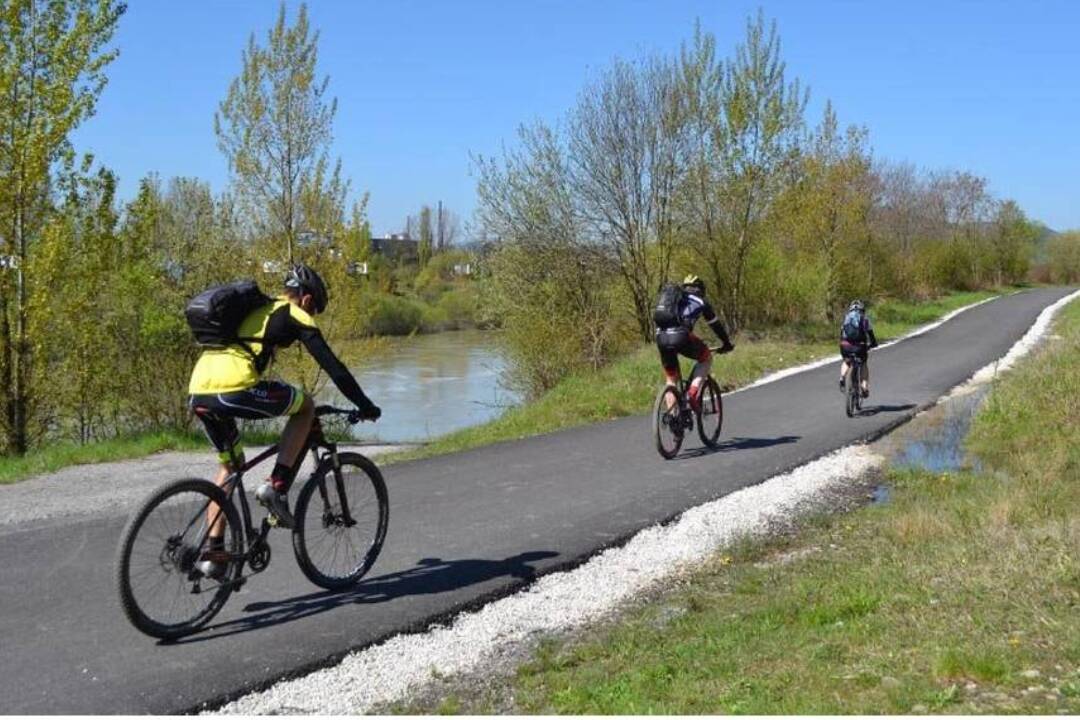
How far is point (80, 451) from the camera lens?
1227 cm

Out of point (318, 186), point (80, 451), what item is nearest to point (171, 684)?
point (80, 451)

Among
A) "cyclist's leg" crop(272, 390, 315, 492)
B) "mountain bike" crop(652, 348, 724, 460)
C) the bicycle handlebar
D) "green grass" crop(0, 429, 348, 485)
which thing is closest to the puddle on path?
"mountain bike" crop(652, 348, 724, 460)

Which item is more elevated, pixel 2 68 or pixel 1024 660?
pixel 2 68

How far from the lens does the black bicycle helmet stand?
→ 5.41 m

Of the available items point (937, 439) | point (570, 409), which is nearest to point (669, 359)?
point (937, 439)

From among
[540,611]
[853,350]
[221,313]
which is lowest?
[540,611]

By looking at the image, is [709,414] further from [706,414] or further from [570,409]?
[570,409]

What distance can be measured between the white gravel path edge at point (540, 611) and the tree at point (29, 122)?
1120cm

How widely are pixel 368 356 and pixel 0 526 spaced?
13.7 meters

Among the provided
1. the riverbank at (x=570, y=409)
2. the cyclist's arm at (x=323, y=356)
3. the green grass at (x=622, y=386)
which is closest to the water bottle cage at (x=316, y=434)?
the cyclist's arm at (x=323, y=356)

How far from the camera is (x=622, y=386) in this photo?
16984 millimetres

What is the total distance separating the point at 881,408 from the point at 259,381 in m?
11.3

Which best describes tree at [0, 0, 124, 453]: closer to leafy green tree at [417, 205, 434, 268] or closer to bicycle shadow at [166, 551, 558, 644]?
bicycle shadow at [166, 551, 558, 644]

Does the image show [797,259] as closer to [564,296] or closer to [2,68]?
[564,296]
